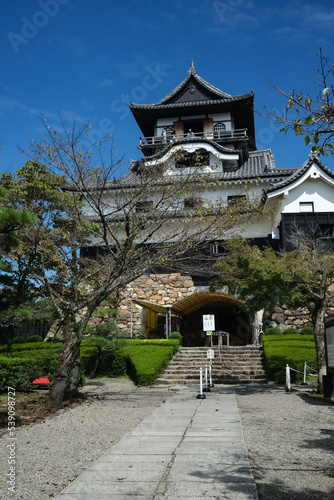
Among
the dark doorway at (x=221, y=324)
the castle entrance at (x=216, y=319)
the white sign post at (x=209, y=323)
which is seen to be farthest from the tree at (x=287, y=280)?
the dark doorway at (x=221, y=324)

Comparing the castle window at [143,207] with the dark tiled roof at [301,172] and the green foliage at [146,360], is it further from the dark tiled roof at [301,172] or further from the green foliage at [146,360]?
the dark tiled roof at [301,172]

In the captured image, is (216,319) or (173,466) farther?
(216,319)

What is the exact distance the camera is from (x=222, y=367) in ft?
63.2

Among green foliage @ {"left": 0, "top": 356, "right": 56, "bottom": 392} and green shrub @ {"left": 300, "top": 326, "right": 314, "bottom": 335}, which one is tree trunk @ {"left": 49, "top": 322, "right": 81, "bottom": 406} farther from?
green shrub @ {"left": 300, "top": 326, "right": 314, "bottom": 335}

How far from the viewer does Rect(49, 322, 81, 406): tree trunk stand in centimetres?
1073

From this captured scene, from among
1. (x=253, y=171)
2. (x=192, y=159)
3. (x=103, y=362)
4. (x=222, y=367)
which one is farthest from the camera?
(x=253, y=171)

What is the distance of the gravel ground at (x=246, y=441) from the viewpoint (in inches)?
187

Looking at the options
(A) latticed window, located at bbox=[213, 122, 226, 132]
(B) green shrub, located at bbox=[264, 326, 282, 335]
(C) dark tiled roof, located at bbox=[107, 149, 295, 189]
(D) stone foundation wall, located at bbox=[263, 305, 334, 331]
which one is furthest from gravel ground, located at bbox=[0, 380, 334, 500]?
(A) latticed window, located at bbox=[213, 122, 226, 132]

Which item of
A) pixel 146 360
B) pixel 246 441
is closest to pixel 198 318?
pixel 146 360

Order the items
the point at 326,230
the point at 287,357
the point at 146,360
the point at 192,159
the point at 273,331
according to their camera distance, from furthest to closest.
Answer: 1. the point at 192,159
2. the point at 326,230
3. the point at 273,331
4. the point at 146,360
5. the point at 287,357

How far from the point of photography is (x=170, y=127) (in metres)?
33.4

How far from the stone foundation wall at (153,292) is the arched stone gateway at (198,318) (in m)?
0.66

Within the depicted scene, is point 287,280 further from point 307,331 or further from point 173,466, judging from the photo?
point 307,331

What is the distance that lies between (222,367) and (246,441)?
491 inches
